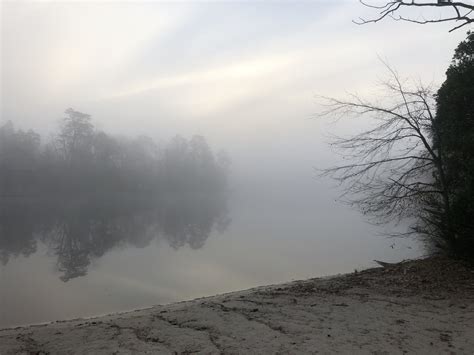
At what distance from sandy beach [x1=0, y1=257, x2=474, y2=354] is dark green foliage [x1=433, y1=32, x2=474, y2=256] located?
4.45 ft

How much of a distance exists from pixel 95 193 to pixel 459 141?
76.2 m

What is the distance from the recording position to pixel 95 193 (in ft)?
252

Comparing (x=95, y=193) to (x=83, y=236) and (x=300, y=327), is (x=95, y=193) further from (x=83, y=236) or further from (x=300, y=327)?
(x=300, y=327)

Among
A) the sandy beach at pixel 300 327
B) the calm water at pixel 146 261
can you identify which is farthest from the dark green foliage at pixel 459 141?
the calm water at pixel 146 261

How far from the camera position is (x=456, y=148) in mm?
9172

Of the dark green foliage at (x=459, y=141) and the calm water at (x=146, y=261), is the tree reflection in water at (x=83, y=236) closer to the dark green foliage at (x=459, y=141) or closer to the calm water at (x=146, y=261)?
the calm water at (x=146, y=261)

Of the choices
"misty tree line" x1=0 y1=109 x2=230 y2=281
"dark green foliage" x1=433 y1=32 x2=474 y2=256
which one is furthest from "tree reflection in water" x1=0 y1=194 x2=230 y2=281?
"dark green foliage" x1=433 y1=32 x2=474 y2=256

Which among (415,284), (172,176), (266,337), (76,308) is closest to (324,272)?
(415,284)

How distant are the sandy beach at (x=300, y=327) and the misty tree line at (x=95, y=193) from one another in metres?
11.5

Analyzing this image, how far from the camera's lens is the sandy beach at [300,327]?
16.9 ft

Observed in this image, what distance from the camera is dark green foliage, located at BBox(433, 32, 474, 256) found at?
28.8 ft

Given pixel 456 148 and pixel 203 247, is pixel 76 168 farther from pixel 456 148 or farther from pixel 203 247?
pixel 456 148

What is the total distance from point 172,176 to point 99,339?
92.8 m

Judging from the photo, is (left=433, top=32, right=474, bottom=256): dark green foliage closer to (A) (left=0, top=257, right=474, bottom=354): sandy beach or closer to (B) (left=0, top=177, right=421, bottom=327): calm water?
(A) (left=0, top=257, right=474, bottom=354): sandy beach
